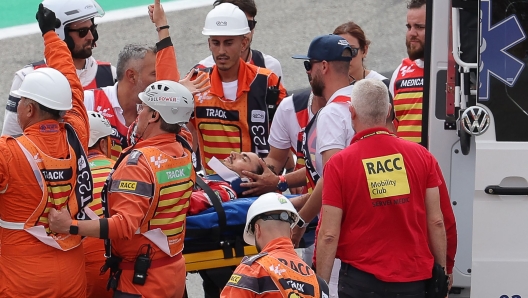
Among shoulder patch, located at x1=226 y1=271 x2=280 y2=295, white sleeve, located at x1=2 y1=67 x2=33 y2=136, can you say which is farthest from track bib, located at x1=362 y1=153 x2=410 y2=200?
white sleeve, located at x1=2 y1=67 x2=33 y2=136

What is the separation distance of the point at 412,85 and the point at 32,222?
2.92 metres

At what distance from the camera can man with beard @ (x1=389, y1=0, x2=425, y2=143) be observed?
21.2 ft

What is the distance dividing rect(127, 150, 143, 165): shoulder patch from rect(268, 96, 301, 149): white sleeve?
163 cm

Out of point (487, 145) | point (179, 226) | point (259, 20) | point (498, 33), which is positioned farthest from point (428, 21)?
point (259, 20)

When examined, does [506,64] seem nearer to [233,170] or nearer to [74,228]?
[233,170]

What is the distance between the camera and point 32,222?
495 cm

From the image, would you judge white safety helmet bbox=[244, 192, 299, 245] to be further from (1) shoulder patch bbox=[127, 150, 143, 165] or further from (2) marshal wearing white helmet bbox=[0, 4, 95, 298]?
(2) marshal wearing white helmet bbox=[0, 4, 95, 298]

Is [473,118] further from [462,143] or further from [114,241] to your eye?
[114,241]

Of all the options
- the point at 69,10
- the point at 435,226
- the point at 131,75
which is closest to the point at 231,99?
the point at 131,75

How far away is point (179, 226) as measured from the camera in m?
5.27

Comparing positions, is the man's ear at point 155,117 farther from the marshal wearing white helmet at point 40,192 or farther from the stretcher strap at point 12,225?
the stretcher strap at point 12,225

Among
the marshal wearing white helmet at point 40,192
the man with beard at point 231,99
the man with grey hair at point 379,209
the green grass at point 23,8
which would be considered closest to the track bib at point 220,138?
the man with beard at point 231,99

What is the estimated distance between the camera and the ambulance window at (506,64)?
4602 millimetres

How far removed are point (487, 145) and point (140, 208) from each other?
1.82m
